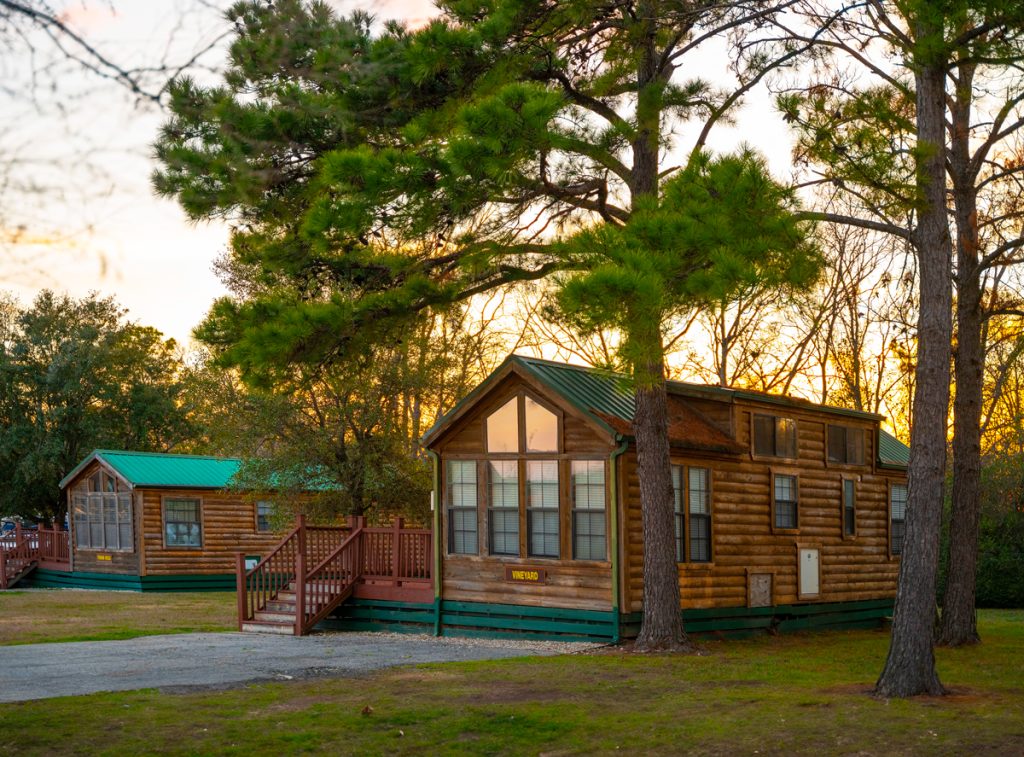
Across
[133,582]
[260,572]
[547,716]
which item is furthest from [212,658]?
[133,582]

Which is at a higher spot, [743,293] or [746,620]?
[743,293]

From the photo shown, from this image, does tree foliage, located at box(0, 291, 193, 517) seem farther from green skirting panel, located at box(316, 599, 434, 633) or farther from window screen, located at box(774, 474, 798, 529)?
window screen, located at box(774, 474, 798, 529)

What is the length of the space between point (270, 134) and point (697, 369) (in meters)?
24.3

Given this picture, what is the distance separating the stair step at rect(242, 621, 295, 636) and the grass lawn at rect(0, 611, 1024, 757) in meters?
5.86

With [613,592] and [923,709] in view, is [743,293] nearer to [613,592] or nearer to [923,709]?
[923,709]

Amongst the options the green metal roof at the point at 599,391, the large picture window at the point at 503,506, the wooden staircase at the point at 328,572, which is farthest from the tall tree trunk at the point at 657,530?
the wooden staircase at the point at 328,572

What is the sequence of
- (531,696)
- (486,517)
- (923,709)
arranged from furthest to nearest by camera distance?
(486,517)
(531,696)
(923,709)

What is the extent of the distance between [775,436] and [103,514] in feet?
70.7

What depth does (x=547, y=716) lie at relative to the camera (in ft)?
37.3

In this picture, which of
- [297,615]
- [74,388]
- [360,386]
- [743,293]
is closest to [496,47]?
[743,293]

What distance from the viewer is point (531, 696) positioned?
12664 mm


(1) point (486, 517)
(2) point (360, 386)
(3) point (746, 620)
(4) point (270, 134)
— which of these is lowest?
(3) point (746, 620)

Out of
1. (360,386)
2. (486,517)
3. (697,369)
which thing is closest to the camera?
(486,517)

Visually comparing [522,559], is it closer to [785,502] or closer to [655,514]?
[655,514]
